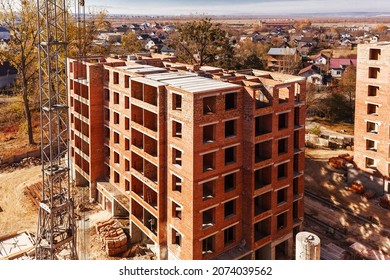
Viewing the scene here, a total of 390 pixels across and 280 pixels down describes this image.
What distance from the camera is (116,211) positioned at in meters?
35.2

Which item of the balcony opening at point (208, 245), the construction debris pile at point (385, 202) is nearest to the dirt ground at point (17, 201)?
the balcony opening at point (208, 245)

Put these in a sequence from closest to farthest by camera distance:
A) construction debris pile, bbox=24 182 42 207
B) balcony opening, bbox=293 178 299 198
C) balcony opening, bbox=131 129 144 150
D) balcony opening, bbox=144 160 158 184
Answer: balcony opening, bbox=144 160 158 184 < balcony opening, bbox=131 129 144 150 < balcony opening, bbox=293 178 299 198 < construction debris pile, bbox=24 182 42 207

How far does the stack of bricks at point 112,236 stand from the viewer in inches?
1201

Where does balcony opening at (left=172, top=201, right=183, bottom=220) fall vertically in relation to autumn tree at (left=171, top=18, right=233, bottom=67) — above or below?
below

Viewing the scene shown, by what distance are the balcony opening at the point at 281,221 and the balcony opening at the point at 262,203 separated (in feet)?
5.62

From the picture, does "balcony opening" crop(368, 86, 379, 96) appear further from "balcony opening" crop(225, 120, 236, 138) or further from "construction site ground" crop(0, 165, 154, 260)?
"construction site ground" crop(0, 165, 154, 260)

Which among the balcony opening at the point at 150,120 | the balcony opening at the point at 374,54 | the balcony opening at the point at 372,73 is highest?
the balcony opening at the point at 374,54

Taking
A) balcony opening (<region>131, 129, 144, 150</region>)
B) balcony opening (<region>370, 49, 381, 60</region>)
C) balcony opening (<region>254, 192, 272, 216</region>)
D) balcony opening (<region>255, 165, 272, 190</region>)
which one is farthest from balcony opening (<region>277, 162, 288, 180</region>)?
balcony opening (<region>370, 49, 381, 60</region>)

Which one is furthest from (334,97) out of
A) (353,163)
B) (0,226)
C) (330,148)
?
(0,226)

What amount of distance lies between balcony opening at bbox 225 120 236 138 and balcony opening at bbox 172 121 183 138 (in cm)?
292

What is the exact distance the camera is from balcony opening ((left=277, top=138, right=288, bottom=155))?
28.7 m

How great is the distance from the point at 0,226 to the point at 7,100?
41.8 m

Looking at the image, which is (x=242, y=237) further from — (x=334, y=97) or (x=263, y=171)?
(x=334, y=97)

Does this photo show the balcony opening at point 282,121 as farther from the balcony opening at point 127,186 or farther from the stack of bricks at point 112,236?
the stack of bricks at point 112,236
